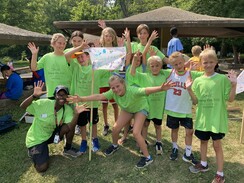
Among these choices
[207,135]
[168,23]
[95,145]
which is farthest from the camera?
[168,23]

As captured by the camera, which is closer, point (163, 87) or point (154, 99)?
point (163, 87)

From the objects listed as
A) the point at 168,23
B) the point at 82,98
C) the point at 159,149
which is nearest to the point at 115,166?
the point at 159,149

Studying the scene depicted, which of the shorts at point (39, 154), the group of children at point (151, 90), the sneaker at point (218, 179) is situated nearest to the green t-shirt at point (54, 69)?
the group of children at point (151, 90)

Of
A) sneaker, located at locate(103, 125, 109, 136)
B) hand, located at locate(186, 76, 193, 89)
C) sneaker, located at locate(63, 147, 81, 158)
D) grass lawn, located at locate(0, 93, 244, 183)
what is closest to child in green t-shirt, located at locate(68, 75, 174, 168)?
grass lawn, located at locate(0, 93, 244, 183)

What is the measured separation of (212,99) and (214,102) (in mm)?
44

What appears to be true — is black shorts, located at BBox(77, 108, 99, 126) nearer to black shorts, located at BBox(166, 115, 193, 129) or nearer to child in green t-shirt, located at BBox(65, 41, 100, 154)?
child in green t-shirt, located at BBox(65, 41, 100, 154)

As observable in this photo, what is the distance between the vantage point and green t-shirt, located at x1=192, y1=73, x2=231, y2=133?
3.14 meters

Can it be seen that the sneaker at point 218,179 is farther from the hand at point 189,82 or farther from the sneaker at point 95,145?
the sneaker at point 95,145

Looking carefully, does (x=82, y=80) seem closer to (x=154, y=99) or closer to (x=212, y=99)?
(x=154, y=99)

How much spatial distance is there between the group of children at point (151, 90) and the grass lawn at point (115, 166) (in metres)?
0.14

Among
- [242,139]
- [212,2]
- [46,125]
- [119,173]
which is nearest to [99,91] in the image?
[46,125]

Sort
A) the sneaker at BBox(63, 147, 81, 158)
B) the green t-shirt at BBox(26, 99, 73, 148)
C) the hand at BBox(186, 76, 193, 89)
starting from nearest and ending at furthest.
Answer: the hand at BBox(186, 76, 193, 89)
the green t-shirt at BBox(26, 99, 73, 148)
the sneaker at BBox(63, 147, 81, 158)

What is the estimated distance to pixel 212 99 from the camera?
319cm

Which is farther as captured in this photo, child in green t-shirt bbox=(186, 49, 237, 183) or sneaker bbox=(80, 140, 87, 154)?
sneaker bbox=(80, 140, 87, 154)
